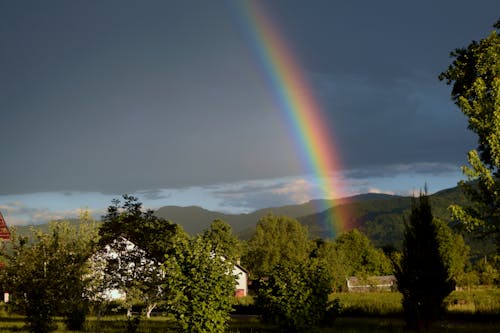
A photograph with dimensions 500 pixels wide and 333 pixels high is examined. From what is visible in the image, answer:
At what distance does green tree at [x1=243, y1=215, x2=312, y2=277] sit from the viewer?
114 metres

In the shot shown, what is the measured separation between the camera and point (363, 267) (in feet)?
398

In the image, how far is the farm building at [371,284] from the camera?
76.3 m

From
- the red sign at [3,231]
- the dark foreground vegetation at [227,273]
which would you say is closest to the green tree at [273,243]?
the red sign at [3,231]

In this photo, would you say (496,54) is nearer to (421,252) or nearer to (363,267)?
(421,252)

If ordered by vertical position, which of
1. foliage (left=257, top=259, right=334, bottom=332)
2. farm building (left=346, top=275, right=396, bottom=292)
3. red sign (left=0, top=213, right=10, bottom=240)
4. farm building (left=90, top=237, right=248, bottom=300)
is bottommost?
farm building (left=346, top=275, right=396, bottom=292)

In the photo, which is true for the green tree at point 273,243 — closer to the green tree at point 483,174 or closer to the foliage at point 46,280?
the foliage at point 46,280

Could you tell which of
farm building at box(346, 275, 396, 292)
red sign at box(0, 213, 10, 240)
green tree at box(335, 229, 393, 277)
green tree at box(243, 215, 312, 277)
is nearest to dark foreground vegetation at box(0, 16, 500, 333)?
red sign at box(0, 213, 10, 240)

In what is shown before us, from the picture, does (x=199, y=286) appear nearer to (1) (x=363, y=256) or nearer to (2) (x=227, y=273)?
(2) (x=227, y=273)

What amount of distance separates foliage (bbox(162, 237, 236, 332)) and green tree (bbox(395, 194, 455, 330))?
12259 millimetres

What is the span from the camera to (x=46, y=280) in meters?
20.8

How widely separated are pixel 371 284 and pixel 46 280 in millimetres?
60918

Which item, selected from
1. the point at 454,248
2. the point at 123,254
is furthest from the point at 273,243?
the point at 123,254

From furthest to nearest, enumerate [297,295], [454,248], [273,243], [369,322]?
1. [273,243]
2. [454,248]
3. [369,322]
4. [297,295]

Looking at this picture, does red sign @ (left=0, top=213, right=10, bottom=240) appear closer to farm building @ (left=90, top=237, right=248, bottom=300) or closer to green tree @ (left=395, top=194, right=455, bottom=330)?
farm building @ (left=90, top=237, right=248, bottom=300)
